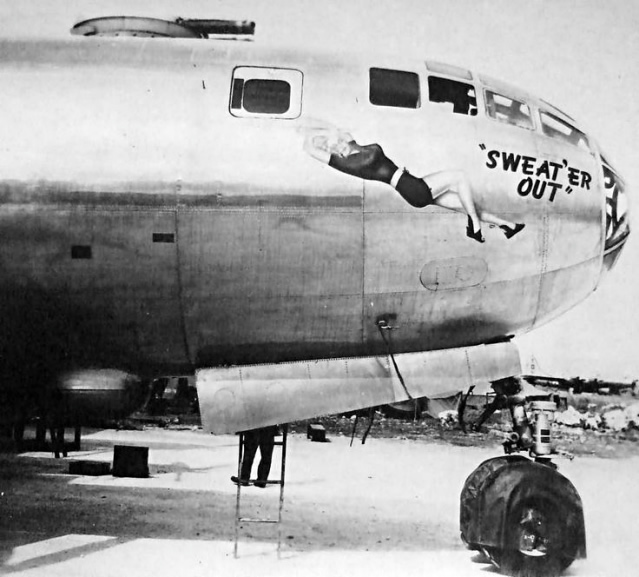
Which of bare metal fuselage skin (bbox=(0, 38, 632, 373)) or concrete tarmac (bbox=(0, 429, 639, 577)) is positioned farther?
concrete tarmac (bbox=(0, 429, 639, 577))

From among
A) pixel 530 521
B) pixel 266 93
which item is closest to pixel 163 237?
pixel 266 93

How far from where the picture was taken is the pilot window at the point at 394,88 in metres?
5.49

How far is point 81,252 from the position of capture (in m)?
5.31

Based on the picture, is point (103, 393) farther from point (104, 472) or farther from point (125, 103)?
point (104, 472)

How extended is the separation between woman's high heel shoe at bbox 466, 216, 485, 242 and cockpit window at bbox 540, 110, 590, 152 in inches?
41.7

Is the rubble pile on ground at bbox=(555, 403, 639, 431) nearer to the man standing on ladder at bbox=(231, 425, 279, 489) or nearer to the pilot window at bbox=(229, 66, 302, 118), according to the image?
the man standing on ladder at bbox=(231, 425, 279, 489)

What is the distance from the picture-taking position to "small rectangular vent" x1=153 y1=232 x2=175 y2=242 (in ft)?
17.4

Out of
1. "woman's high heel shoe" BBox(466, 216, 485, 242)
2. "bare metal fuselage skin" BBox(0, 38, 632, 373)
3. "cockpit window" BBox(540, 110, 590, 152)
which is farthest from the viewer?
"cockpit window" BBox(540, 110, 590, 152)

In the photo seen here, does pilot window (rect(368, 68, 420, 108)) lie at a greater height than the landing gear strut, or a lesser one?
greater

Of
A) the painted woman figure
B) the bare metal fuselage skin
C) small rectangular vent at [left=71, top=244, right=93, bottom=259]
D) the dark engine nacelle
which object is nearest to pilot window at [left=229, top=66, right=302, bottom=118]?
the bare metal fuselage skin

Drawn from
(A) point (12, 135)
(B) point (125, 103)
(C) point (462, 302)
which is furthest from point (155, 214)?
(C) point (462, 302)

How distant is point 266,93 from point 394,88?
971mm

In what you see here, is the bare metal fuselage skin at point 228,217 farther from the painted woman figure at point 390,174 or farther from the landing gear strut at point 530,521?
the landing gear strut at point 530,521

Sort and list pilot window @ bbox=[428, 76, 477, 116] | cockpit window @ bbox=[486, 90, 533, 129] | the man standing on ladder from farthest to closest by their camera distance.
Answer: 1. the man standing on ladder
2. cockpit window @ bbox=[486, 90, 533, 129]
3. pilot window @ bbox=[428, 76, 477, 116]
